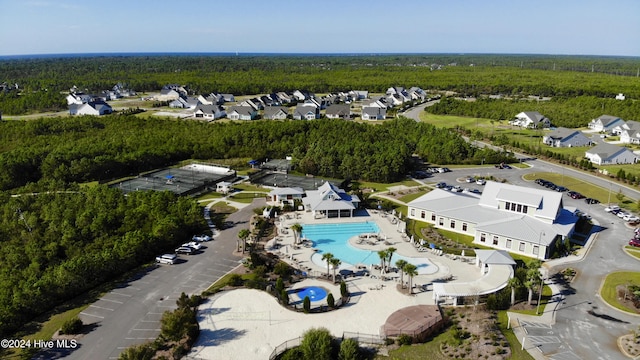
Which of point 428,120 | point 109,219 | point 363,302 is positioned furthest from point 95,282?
point 428,120

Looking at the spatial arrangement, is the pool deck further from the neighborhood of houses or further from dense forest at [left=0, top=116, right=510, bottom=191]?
the neighborhood of houses

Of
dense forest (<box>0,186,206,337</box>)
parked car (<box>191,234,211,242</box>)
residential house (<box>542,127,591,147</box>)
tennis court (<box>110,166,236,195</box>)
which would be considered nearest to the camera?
dense forest (<box>0,186,206,337</box>)

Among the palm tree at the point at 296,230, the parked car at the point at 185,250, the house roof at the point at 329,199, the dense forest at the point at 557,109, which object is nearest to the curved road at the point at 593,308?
the house roof at the point at 329,199

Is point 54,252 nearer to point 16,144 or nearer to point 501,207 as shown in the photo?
point 501,207

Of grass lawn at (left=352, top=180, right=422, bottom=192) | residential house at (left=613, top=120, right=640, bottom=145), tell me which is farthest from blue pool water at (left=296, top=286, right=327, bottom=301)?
residential house at (left=613, top=120, right=640, bottom=145)

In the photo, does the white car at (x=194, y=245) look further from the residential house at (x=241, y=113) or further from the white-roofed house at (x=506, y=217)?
the residential house at (x=241, y=113)

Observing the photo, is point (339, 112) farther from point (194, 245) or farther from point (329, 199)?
point (194, 245)
